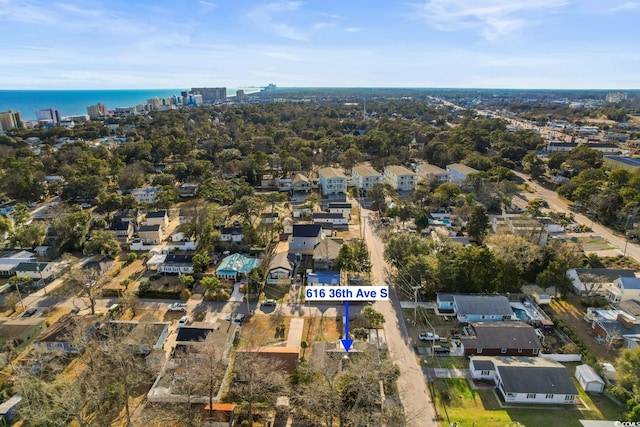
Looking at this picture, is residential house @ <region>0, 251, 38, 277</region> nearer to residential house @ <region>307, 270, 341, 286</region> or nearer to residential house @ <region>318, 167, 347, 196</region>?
residential house @ <region>307, 270, 341, 286</region>

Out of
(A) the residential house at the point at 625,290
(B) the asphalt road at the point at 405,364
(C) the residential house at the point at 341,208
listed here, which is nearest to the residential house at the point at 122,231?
(C) the residential house at the point at 341,208

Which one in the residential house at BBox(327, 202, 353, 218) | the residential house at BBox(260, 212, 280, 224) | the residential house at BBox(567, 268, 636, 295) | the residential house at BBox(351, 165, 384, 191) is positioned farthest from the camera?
the residential house at BBox(351, 165, 384, 191)

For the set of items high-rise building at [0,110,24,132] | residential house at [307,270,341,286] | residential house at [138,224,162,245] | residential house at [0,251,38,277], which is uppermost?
high-rise building at [0,110,24,132]

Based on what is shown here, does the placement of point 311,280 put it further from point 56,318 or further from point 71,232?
point 71,232

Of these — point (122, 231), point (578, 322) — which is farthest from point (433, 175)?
point (122, 231)

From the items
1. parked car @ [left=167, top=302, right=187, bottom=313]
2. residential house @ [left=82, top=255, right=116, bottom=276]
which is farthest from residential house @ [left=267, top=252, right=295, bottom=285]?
residential house @ [left=82, top=255, right=116, bottom=276]

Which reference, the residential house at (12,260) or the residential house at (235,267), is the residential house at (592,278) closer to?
the residential house at (235,267)
